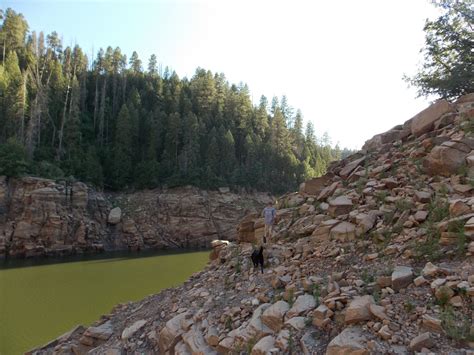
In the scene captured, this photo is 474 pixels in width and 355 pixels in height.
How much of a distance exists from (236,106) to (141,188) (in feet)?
80.7

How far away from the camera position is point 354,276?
584 centimetres

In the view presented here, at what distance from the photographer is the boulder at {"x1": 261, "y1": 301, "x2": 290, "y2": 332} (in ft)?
18.5

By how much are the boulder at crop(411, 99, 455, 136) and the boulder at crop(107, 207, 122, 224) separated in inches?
1493

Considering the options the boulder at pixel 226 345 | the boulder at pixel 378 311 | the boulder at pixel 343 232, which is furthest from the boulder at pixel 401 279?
the boulder at pixel 226 345

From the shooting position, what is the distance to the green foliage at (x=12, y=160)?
3534 cm

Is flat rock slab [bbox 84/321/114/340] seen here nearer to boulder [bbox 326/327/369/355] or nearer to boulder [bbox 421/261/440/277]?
boulder [bbox 326/327/369/355]

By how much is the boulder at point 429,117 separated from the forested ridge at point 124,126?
127ft

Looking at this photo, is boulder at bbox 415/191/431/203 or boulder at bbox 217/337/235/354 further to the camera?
boulder at bbox 415/191/431/203

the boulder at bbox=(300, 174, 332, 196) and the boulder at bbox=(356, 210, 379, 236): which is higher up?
the boulder at bbox=(300, 174, 332, 196)

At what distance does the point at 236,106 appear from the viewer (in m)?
62.0

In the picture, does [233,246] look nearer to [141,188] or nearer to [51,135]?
[141,188]

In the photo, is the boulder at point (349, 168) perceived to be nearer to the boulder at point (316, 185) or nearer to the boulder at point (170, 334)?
the boulder at point (316, 185)

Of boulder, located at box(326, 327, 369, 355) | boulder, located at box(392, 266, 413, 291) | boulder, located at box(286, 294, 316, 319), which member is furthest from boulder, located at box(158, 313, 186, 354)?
boulder, located at box(392, 266, 413, 291)

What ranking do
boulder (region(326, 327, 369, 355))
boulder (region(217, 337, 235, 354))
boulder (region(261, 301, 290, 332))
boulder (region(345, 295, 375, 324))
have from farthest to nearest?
boulder (region(217, 337, 235, 354)), boulder (region(261, 301, 290, 332)), boulder (region(345, 295, 375, 324)), boulder (region(326, 327, 369, 355))
